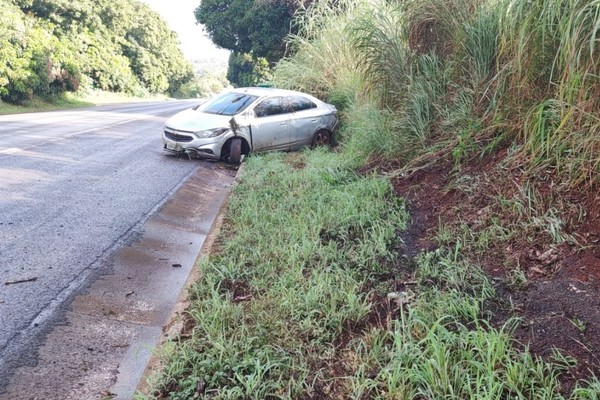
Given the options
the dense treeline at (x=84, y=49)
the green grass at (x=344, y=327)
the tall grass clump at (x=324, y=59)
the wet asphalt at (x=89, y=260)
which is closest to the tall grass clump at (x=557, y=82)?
the green grass at (x=344, y=327)

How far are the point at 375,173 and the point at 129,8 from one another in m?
48.6

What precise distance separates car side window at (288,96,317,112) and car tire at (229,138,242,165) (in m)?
1.62

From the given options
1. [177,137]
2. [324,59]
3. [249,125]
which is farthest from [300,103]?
[177,137]

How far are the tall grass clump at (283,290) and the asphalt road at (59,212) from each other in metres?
1.10

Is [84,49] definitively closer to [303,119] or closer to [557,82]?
[303,119]

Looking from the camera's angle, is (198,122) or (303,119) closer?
(198,122)

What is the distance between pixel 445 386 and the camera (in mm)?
2211

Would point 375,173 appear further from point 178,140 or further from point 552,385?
point 178,140

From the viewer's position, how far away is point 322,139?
1138 cm

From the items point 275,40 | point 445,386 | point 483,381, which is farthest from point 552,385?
point 275,40

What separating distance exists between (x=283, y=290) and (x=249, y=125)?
23.5 ft

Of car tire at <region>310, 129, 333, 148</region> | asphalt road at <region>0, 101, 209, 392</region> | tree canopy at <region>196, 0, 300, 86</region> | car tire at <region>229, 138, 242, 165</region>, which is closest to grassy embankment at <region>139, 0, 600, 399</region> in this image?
asphalt road at <region>0, 101, 209, 392</region>

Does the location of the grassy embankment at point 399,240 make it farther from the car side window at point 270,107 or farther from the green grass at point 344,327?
the car side window at point 270,107

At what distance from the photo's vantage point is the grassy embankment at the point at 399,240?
242 centimetres
